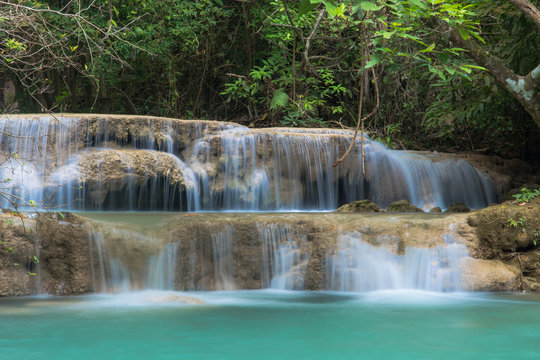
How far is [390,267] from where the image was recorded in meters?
5.97

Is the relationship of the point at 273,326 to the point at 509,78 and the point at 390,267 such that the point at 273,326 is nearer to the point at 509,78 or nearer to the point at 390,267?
the point at 390,267

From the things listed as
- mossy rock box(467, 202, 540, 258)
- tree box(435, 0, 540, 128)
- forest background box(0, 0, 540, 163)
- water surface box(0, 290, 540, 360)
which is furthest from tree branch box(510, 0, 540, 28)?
water surface box(0, 290, 540, 360)

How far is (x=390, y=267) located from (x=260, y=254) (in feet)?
4.36

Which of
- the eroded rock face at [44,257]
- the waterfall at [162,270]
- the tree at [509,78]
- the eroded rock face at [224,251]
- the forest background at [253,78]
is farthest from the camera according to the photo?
the forest background at [253,78]

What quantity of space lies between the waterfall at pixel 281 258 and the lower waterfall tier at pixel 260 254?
0.01 meters

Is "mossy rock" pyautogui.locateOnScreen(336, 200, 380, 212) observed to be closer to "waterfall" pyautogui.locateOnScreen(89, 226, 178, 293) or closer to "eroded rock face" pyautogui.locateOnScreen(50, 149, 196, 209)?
"eroded rock face" pyautogui.locateOnScreen(50, 149, 196, 209)

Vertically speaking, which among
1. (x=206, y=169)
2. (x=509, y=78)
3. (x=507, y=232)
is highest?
(x=509, y=78)

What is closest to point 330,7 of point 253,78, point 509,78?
point 509,78

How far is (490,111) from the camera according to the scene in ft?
30.3

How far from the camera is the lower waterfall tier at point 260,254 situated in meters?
5.53

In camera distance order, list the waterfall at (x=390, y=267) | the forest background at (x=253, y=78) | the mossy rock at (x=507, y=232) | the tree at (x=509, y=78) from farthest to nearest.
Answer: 1. the forest background at (x=253, y=78)
2. the tree at (x=509, y=78)
3. the mossy rock at (x=507, y=232)
4. the waterfall at (x=390, y=267)

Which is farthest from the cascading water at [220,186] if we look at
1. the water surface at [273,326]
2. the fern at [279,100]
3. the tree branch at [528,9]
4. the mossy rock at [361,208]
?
the tree branch at [528,9]

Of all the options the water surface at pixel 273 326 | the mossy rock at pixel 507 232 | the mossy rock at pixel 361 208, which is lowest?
the water surface at pixel 273 326

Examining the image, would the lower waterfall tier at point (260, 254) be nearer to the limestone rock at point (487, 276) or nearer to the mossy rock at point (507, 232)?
the limestone rock at point (487, 276)
